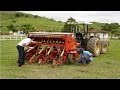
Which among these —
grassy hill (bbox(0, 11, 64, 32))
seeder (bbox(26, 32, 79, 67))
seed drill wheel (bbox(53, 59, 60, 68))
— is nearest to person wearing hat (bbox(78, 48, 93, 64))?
seeder (bbox(26, 32, 79, 67))

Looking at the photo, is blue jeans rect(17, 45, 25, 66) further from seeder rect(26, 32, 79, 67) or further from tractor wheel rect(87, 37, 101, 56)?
tractor wheel rect(87, 37, 101, 56)

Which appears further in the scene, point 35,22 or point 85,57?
point 35,22

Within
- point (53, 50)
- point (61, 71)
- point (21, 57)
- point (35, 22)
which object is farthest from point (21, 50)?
point (35, 22)

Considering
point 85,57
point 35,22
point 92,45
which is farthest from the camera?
point 35,22

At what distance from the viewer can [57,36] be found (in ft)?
35.2

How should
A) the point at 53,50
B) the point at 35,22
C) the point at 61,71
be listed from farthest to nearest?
the point at 35,22 → the point at 53,50 → the point at 61,71

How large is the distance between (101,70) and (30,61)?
2346 millimetres

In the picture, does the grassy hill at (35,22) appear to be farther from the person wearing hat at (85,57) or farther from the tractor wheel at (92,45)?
the person wearing hat at (85,57)

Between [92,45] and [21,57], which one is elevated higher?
[92,45]

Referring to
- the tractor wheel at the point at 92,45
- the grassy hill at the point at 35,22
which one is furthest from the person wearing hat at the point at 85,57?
the grassy hill at the point at 35,22

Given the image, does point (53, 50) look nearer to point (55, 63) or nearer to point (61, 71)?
point (55, 63)
